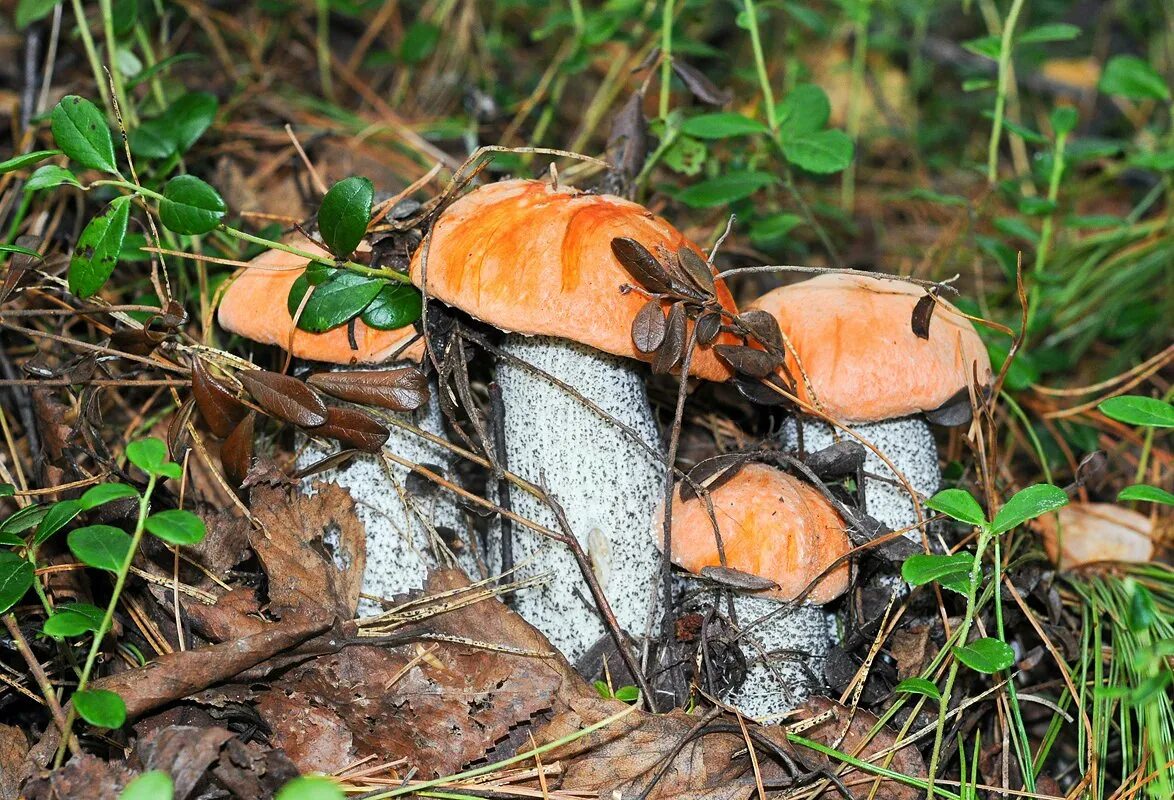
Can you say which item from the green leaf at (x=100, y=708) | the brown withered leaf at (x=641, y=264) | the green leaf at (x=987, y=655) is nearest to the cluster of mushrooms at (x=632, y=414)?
the brown withered leaf at (x=641, y=264)

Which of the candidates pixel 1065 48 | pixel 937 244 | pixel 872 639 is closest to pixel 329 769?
pixel 872 639

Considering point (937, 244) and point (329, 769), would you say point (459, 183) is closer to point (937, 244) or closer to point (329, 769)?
point (329, 769)

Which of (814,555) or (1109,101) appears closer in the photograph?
(814,555)

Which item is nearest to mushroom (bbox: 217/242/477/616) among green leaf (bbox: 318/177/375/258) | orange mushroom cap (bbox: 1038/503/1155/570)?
green leaf (bbox: 318/177/375/258)

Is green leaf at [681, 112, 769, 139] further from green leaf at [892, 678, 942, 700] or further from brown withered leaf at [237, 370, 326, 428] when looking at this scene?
green leaf at [892, 678, 942, 700]

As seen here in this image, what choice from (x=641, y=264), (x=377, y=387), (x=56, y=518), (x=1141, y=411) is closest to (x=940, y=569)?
(x=1141, y=411)

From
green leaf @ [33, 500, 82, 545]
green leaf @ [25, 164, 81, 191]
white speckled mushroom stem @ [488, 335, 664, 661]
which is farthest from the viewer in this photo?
white speckled mushroom stem @ [488, 335, 664, 661]

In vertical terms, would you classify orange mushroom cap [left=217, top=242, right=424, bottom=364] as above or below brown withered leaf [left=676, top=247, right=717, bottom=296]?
below
